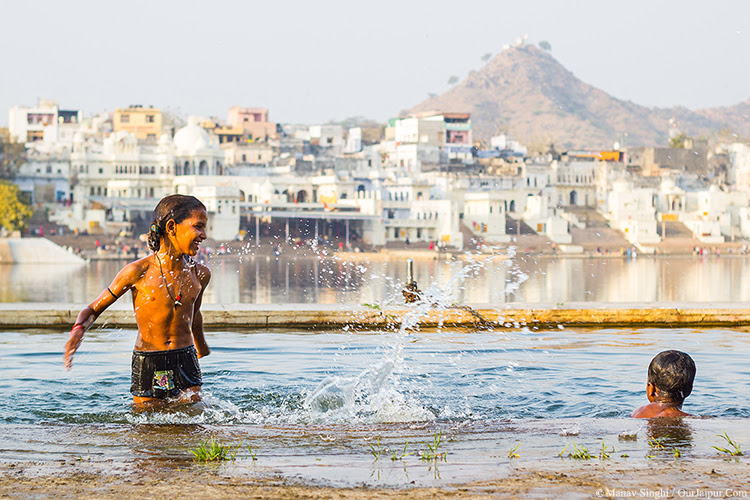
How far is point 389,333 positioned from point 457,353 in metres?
1.42

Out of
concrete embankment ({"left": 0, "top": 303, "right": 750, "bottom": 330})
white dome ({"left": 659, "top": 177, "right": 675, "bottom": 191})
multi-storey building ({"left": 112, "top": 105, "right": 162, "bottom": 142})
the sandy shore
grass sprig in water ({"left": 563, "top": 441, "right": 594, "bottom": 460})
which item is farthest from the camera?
multi-storey building ({"left": 112, "top": 105, "right": 162, "bottom": 142})

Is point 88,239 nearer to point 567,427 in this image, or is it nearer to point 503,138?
point 503,138

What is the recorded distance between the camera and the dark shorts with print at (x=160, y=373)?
4785 millimetres

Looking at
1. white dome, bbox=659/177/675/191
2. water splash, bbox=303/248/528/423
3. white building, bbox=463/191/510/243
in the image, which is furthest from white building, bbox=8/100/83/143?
water splash, bbox=303/248/528/423

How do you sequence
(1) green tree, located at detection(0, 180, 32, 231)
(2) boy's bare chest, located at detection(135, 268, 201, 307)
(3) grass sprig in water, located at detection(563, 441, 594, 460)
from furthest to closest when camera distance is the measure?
(1) green tree, located at detection(0, 180, 32, 231) < (2) boy's bare chest, located at detection(135, 268, 201, 307) < (3) grass sprig in water, located at detection(563, 441, 594, 460)

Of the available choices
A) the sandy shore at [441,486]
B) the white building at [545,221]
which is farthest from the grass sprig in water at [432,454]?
the white building at [545,221]

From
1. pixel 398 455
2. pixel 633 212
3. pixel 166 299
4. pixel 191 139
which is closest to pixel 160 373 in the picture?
pixel 166 299

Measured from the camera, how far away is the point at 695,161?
96.6 m

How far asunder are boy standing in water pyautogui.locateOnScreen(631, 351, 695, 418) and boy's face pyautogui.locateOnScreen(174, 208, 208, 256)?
6.93 feet

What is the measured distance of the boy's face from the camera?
470cm

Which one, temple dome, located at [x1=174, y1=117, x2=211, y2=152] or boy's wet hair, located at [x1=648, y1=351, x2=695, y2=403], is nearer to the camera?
boy's wet hair, located at [x1=648, y1=351, x2=695, y2=403]

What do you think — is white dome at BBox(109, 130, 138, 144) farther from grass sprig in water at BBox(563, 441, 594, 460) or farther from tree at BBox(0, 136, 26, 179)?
grass sprig in water at BBox(563, 441, 594, 460)

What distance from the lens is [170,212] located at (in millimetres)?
4680

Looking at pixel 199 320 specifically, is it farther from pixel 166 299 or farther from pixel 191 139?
pixel 191 139
